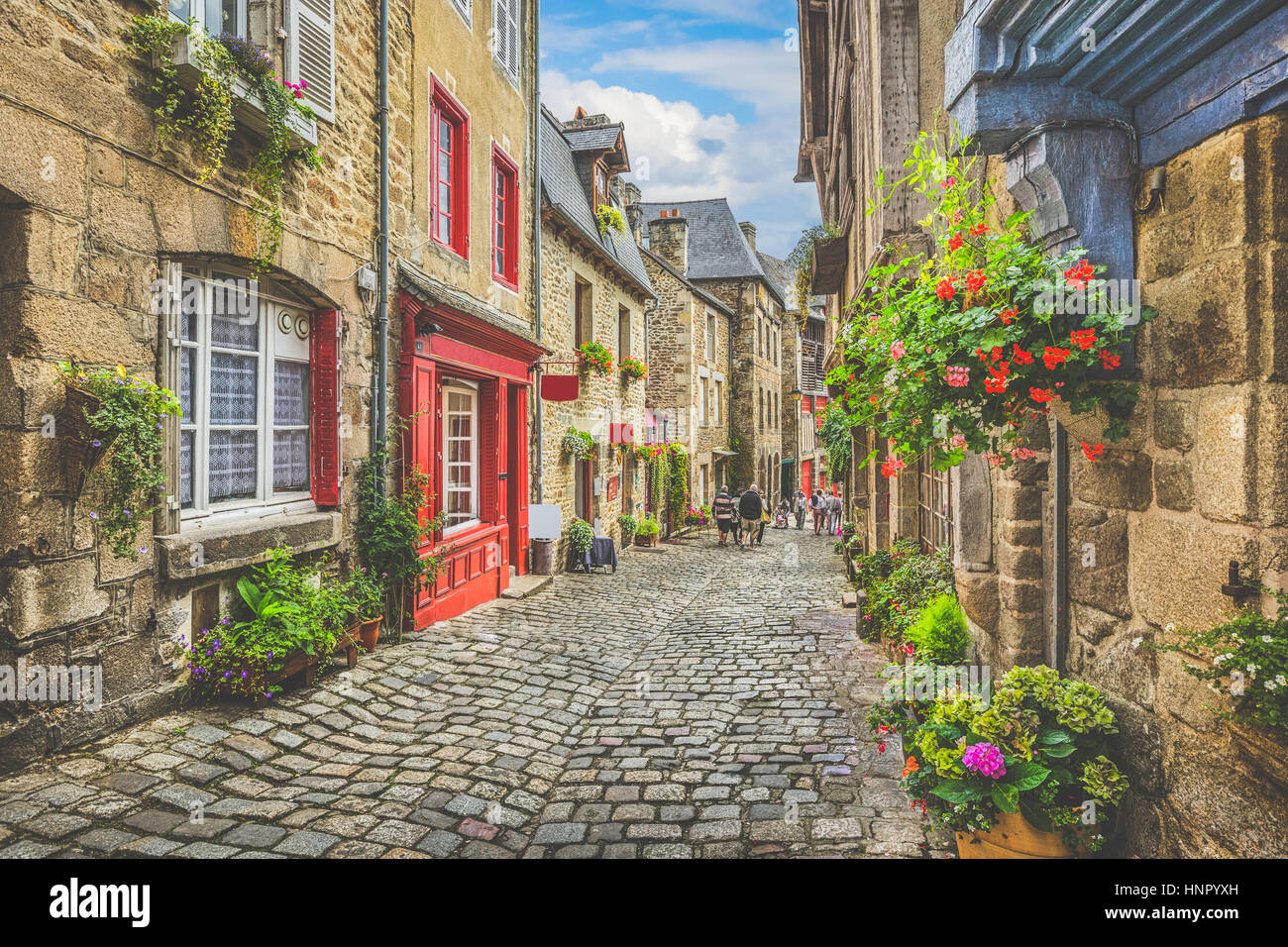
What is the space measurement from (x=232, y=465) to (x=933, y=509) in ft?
18.4

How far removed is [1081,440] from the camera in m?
2.78

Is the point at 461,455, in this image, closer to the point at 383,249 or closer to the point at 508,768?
the point at 383,249

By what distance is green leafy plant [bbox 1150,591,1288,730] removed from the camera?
6.17 ft

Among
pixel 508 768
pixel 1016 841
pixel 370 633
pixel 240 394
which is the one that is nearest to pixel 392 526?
pixel 370 633

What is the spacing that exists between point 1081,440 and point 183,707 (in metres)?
4.59

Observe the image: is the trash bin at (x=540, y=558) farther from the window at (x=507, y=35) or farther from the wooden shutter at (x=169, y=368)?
the wooden shutter at (x=169, y=368)

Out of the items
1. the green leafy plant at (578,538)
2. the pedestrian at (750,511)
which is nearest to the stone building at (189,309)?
the green leafy plant at (578,538)

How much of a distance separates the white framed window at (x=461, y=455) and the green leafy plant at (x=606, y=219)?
696 centimetres

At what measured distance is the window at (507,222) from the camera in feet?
32.5

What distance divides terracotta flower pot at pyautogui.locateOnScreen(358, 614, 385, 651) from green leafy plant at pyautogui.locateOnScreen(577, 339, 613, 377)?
26.2ft

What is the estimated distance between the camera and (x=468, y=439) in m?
9.19

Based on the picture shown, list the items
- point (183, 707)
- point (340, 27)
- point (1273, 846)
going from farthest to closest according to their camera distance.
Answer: point (340, 27), point (183, 707), point (1273, 846)

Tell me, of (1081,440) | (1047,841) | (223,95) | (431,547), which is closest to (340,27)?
(223,95)

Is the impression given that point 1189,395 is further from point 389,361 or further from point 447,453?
point 447,453
